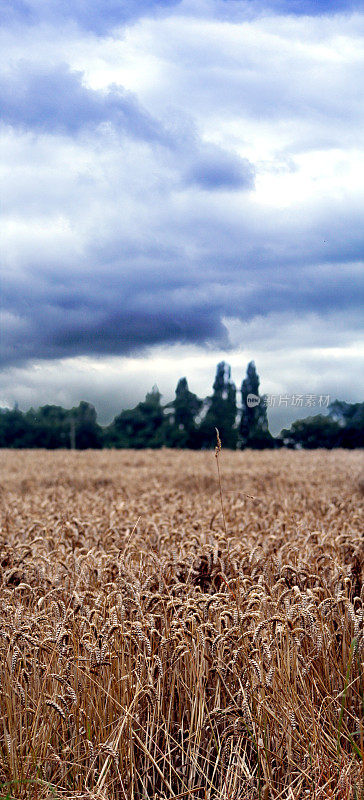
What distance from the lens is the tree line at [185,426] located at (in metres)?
32.5

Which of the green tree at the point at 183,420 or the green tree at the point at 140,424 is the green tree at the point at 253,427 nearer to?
the green tree at the point at 183,420

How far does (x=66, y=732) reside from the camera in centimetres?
273

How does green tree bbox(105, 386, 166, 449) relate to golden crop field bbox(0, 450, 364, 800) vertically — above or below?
above

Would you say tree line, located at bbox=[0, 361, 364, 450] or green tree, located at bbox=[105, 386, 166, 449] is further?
green tree, located at bbox=[105, 386, 166, 449]

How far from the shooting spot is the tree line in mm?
32469

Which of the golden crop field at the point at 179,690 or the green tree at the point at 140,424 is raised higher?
the green tree at the point at 140,424

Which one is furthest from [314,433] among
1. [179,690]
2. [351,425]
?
[179,690]

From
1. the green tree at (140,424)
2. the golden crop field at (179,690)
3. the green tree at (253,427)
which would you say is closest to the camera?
the golden crop field at (179,690)

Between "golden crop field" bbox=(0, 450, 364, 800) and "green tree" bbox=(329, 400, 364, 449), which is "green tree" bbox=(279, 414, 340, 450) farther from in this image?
"golden crop field" bbox=(0, 450, 364, 800)

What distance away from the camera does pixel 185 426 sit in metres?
39.1

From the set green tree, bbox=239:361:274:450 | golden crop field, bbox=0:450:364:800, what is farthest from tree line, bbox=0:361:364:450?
golden crop field, bbox=0:450:364:800

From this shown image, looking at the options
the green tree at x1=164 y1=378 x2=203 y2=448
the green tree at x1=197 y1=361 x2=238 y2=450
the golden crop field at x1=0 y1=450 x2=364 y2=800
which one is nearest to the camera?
the golden crop field at x1=0 y1=450 x2=364 y2=800

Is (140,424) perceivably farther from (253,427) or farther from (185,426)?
(253,427)

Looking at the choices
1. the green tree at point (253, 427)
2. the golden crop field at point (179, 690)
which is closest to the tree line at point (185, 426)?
the green tree at point (253, 427)
